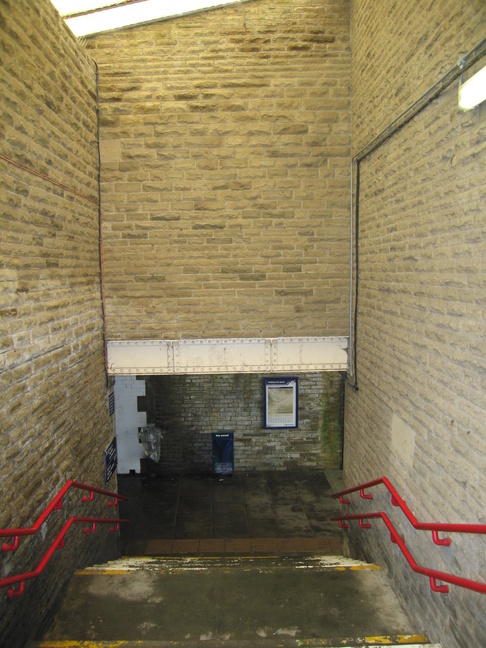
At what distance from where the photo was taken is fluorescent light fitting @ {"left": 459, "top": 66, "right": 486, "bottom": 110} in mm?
2475

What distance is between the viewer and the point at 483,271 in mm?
2727

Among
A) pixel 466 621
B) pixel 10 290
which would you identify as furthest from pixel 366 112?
pixel 466 621

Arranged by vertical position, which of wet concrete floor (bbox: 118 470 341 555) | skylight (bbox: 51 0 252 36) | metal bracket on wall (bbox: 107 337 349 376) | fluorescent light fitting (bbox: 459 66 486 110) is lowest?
wet concrete floor (bbox: 118 470 341 555)

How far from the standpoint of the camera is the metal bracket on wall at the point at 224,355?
5.95 meters

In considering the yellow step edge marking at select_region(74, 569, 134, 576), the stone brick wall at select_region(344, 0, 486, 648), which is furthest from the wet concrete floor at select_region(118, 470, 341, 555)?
the yellow step edge marking at select_region(74, 569, 134, 576)

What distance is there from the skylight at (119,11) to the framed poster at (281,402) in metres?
7.04

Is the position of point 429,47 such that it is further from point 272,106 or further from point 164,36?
point 164,36

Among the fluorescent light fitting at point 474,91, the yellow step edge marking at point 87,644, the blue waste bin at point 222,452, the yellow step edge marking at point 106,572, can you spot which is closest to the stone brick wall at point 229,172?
the yellow step edge marking at point 106,572

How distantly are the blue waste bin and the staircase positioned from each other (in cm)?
564

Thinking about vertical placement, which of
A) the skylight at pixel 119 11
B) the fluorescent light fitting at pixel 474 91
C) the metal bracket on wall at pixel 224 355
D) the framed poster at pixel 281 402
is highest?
the skylight at pixel 119 11

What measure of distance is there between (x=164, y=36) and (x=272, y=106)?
1659 mm

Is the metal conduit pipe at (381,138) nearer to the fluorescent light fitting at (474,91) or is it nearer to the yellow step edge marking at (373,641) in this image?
the fluorescent light fitting at (474,91)

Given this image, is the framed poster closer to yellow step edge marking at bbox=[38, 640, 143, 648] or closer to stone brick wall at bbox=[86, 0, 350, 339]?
stone brick wall at bbox=[86, 0, 350, 339]

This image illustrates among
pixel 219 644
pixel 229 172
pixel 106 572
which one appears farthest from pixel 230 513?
pixel 229 172
